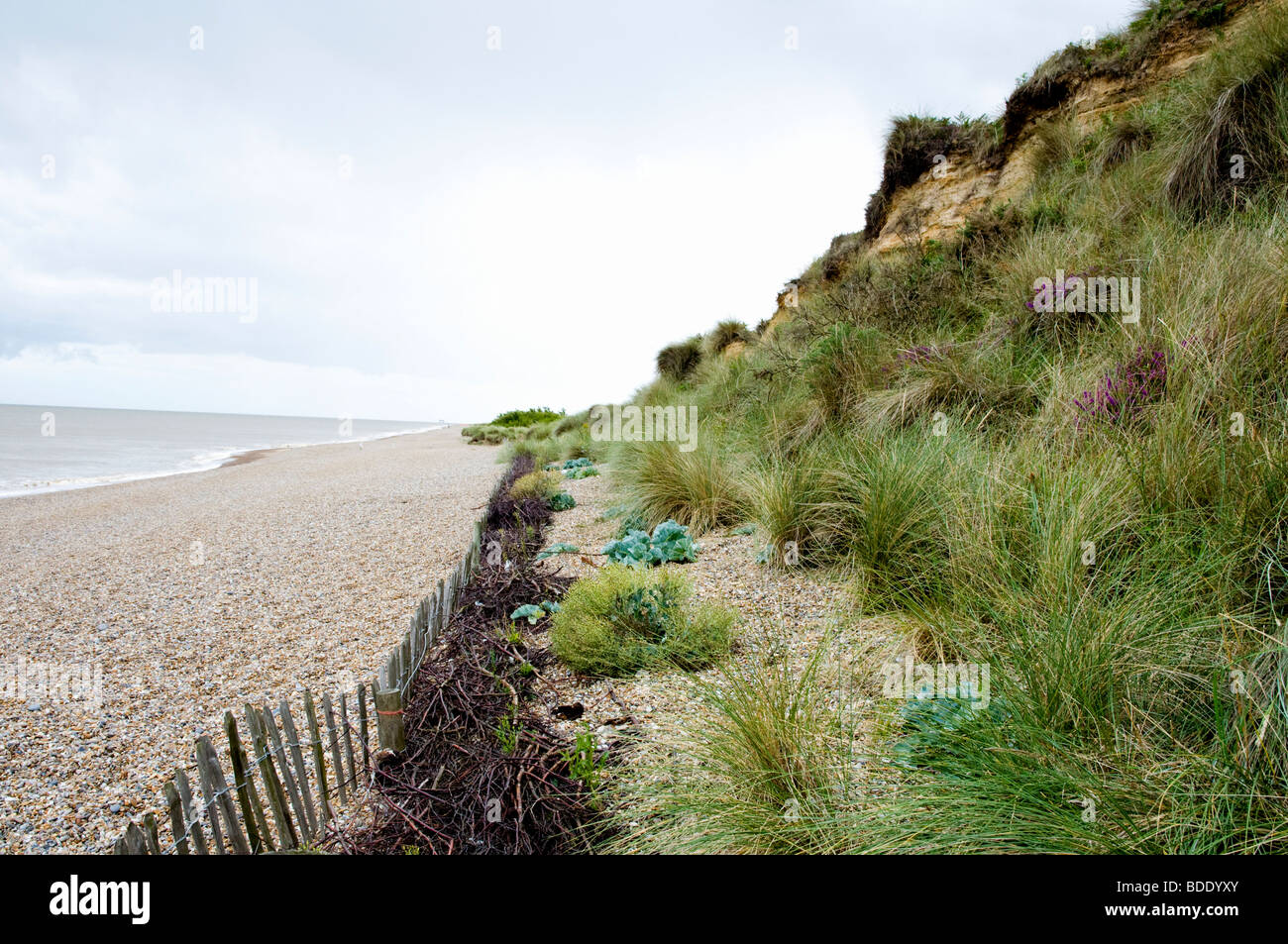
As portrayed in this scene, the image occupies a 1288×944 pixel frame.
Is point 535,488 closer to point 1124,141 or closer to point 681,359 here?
point 1124,141

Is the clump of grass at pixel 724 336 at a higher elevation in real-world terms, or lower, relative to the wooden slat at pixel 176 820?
higher

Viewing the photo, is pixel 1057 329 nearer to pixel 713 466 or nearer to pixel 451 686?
pixel 713 466

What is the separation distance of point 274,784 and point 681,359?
14596mm

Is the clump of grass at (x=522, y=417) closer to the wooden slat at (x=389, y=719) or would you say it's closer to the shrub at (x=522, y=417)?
the shrub at (x=522, y=417)

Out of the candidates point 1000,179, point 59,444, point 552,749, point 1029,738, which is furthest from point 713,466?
point 59,444

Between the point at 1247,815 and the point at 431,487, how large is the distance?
445 inches

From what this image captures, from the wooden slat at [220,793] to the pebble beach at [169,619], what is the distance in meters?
0.93

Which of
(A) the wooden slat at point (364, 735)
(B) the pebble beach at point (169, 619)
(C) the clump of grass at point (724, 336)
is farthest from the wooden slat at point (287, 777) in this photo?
(C) the clump of grass at point (724, 336)

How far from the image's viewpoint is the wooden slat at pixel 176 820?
5.82 ft

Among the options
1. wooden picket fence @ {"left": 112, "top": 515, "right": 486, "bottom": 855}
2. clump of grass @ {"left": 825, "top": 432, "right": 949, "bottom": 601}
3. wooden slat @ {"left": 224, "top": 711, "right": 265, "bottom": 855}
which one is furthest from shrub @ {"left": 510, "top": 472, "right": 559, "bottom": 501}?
wooden slat @ {"left": 224, "top": 711, "right": 265, "bottom": 855}

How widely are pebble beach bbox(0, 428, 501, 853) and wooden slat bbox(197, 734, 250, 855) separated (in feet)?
3.06

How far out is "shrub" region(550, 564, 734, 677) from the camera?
291 centimetres

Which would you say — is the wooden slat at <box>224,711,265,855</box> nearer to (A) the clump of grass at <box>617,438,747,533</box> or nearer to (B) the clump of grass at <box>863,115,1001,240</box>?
(A) the clump of grass at <box>617,438,747,533</box>

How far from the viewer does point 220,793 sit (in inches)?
78.4
